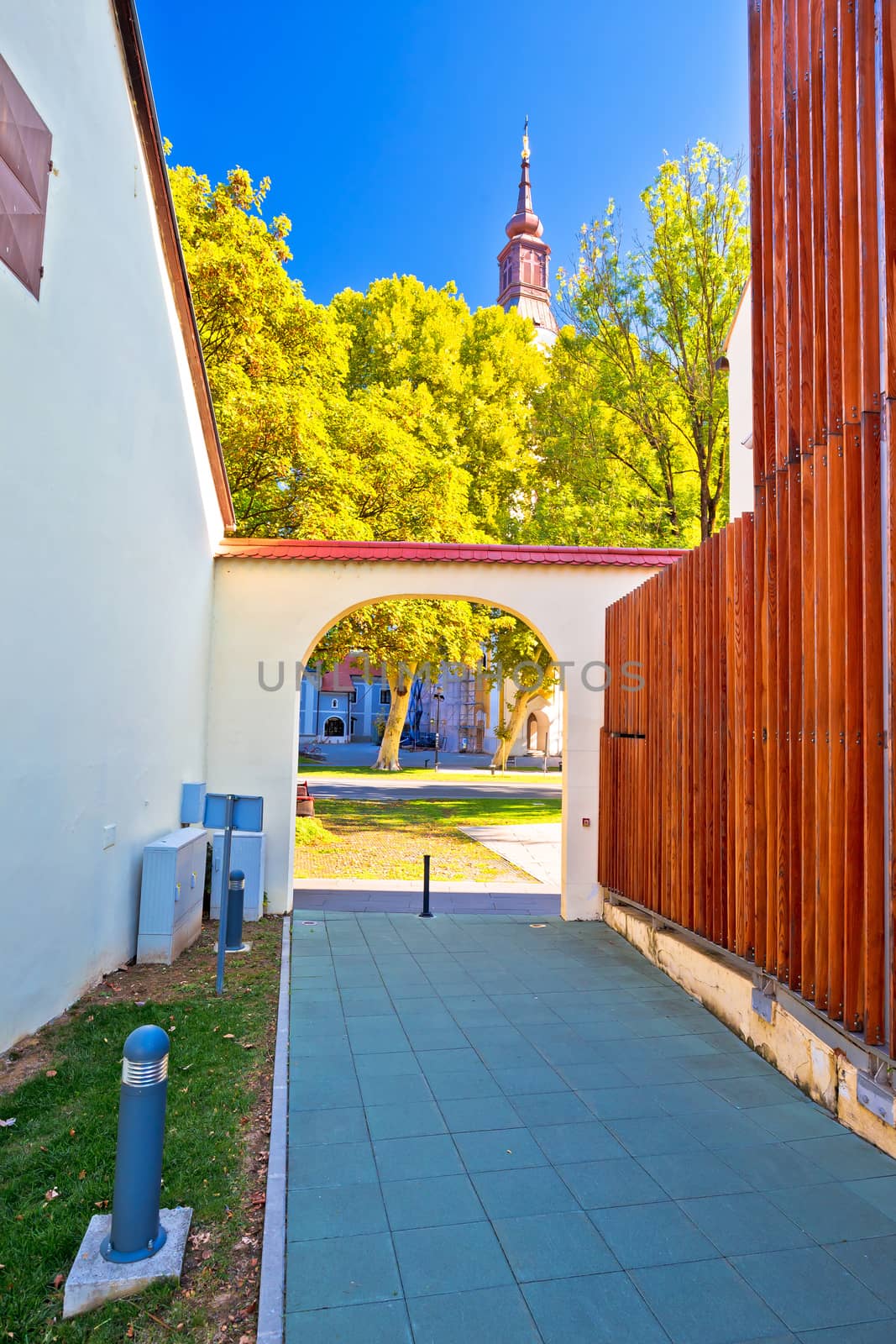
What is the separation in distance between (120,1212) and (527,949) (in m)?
5.12

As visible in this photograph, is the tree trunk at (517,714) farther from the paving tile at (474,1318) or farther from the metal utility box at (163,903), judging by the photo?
the paving tile at (474,1318)

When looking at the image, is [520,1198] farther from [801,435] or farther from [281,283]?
[281,283]

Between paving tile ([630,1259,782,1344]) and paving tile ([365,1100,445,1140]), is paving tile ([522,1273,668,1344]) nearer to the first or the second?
paving tile ([630,1259,782,1344])

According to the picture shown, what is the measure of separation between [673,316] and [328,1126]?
1629cm

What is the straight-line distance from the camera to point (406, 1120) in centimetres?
393

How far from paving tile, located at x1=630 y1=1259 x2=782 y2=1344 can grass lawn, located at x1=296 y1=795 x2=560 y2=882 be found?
8285 mm

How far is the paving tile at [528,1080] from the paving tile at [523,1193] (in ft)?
2.70

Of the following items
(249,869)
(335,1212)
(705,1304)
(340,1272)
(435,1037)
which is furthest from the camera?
(249,869)

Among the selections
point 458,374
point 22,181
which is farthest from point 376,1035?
point 458,374

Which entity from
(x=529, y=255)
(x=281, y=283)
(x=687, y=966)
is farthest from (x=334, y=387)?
(x=529, y=255)

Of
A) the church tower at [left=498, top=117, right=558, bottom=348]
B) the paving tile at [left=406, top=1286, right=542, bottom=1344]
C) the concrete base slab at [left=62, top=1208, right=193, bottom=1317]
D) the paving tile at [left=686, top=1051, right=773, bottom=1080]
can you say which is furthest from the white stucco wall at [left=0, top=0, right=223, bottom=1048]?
the church tower at [left=498, top=117, right=558, bottom=348]

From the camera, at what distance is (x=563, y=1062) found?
4703 millimetres

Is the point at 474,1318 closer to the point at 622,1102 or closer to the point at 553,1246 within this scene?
the point at 553,1246

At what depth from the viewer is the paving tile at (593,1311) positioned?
8.04 ft
